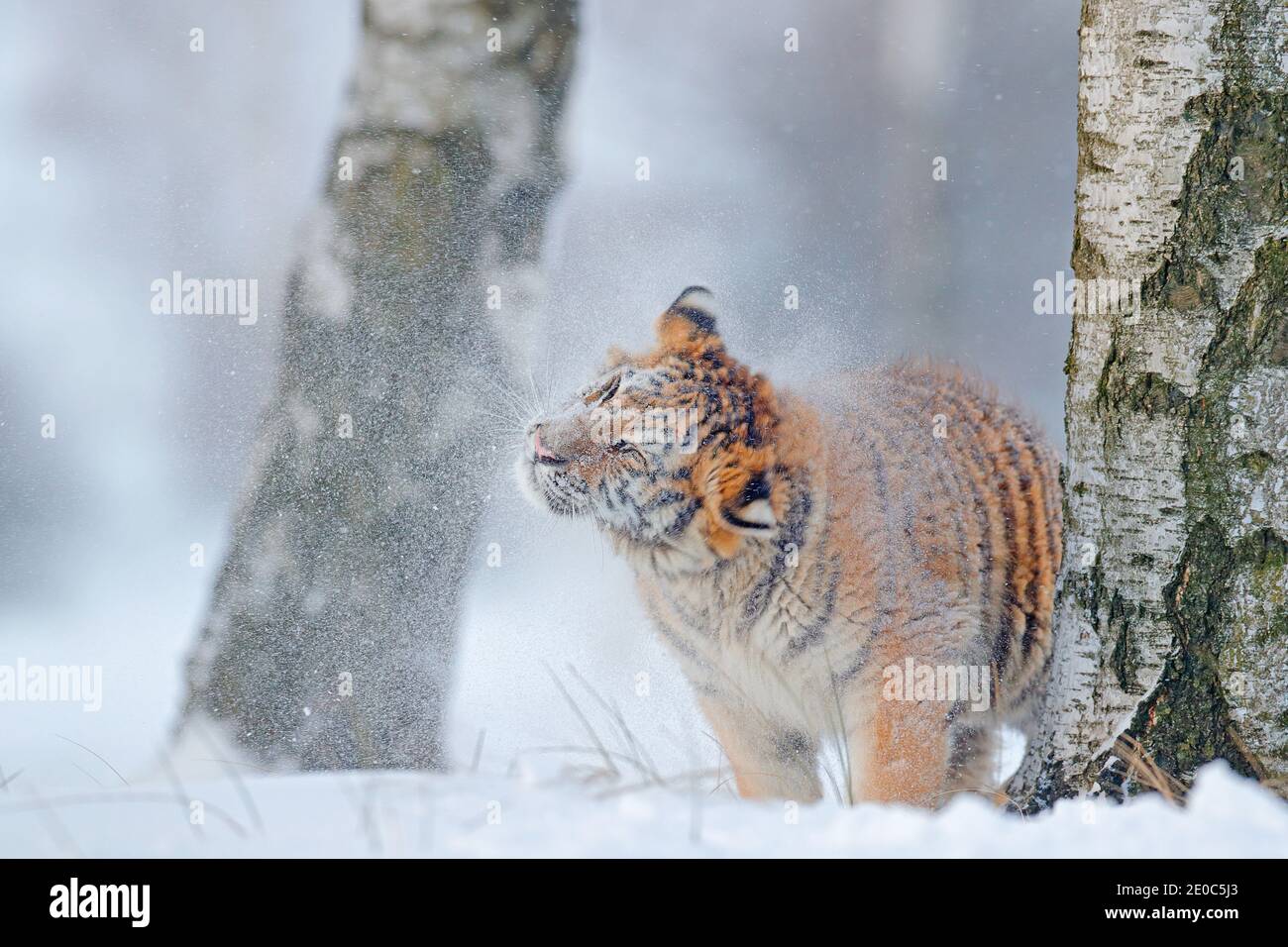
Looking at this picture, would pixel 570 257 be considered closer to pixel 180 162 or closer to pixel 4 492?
pixel 180 162

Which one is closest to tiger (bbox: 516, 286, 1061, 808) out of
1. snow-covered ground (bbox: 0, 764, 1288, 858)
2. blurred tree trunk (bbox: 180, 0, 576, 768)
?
snow-covered ground (bbox: 0, 764, 1288, 858)

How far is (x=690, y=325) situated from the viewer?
3.16 m

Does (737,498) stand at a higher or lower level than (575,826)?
higher

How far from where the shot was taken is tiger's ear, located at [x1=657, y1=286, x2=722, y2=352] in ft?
10.4

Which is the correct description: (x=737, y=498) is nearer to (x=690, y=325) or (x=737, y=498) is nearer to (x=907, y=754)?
(x=690, y=325)

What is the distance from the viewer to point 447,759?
4.14 m

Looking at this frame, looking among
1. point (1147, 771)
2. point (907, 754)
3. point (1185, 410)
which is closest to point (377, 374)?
point (907, 754)

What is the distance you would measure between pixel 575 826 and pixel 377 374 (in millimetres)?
2652

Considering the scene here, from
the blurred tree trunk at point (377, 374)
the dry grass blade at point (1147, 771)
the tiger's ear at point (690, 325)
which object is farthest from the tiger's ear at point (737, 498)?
the blurred tree trunk at point (377, 374)

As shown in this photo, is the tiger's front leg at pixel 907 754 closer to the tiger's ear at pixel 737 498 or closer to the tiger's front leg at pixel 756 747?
the tiger's front leg at pixel 756 747

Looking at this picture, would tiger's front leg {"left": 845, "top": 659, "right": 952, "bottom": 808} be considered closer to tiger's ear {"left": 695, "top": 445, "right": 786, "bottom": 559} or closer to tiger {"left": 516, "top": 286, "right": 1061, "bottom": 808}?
tiger {"left": 516, "top": 286, "right": 1061, "bottom": 808}

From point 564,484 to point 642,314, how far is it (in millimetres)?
1679

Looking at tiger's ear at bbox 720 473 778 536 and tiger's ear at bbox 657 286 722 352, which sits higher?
tiger's ear at bbox 657 286 722 352

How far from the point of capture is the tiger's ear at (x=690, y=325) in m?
3.16
